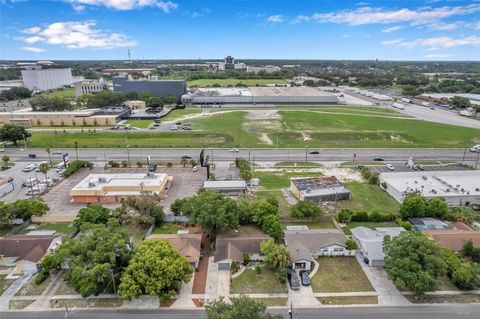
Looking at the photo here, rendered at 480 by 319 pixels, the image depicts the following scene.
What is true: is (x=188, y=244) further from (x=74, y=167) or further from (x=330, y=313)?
(x=74, y=167)

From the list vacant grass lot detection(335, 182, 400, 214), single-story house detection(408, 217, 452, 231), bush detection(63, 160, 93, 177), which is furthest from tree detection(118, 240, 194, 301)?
bush detection(63, 160, 93, 177)

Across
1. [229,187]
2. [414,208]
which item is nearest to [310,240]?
[414,208]

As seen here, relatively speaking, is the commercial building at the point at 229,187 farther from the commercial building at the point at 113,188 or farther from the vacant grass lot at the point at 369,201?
the vacant grass lot at the point at 369,201

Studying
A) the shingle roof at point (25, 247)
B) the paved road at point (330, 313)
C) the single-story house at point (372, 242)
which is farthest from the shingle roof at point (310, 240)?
the shingle roof at point (25, 247)

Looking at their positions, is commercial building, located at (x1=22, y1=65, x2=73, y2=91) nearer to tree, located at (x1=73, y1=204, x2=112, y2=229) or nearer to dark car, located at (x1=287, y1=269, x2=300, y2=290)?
tree, located at (x1=73, y1=204, x2=112, y2=229)

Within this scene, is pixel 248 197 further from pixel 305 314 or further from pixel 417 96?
pixel 417 96

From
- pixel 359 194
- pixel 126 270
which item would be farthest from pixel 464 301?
pixel 126 270
